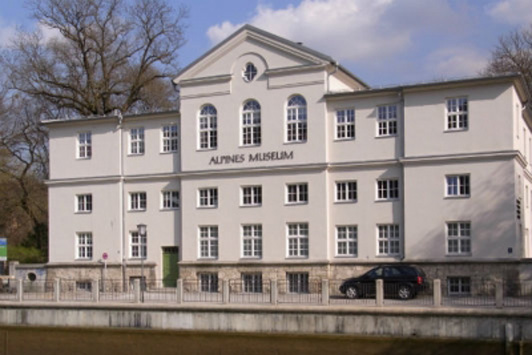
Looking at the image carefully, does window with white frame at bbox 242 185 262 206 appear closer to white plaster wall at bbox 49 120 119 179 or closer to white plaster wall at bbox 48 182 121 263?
white plaster wall at bbox 48 182 121 263

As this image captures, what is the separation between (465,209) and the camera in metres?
35.1

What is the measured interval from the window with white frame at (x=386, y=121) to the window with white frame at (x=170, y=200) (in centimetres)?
1149

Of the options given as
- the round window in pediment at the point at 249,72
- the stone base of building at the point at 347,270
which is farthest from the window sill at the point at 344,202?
the round window in pediment at the point at 249,72

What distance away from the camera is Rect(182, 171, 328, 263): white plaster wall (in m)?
38.1

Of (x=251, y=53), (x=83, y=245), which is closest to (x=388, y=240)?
(x=251, y=53)

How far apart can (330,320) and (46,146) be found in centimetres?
3886

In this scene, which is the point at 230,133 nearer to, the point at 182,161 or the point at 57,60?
the point at 182,161

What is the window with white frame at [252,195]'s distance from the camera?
39.7 meters

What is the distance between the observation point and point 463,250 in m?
35.2

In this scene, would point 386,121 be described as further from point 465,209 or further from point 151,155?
point 151,155

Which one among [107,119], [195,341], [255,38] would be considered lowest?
[195,341]

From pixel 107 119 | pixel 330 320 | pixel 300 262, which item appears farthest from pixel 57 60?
pixel 330 320

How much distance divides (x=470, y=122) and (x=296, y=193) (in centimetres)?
Result: 899

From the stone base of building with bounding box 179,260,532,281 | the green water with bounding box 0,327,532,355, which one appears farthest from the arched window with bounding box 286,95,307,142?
the green water with bounding box 0,327,532,355
